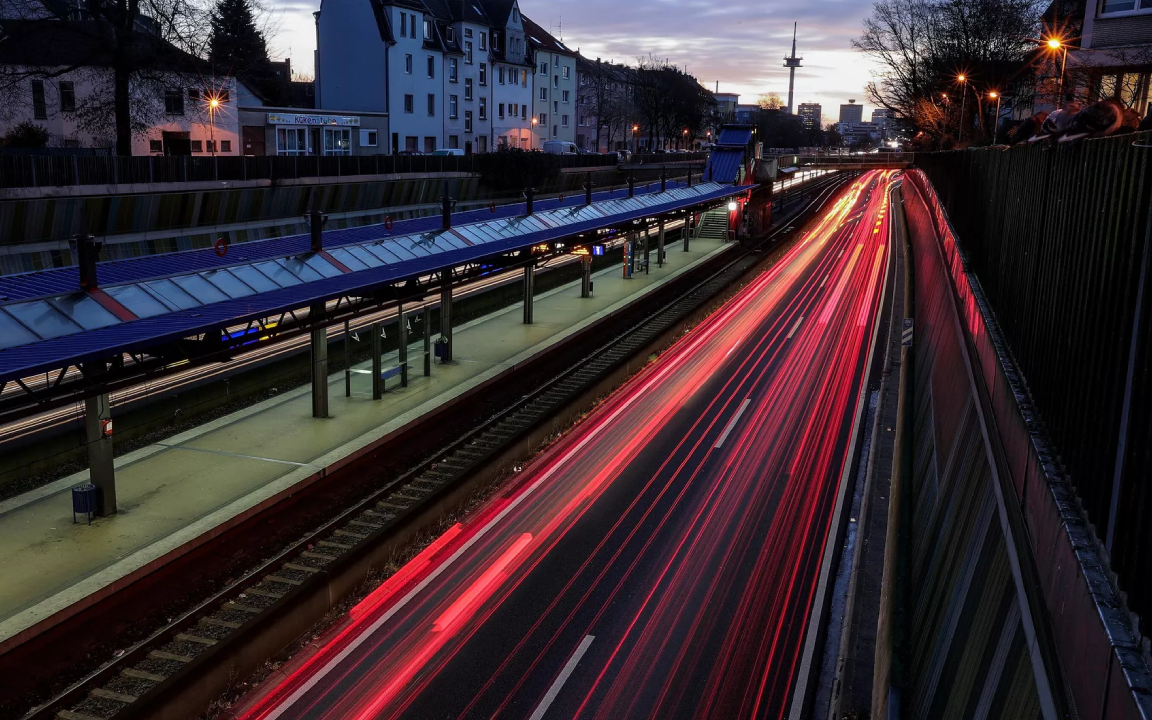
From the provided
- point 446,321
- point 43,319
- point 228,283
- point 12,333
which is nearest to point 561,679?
point 12,333

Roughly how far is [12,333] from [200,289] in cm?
394

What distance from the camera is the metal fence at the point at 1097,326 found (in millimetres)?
4090

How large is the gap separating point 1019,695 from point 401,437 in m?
15.2

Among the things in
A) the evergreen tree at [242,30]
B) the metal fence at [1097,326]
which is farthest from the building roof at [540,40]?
the metal fence at [1097,326]

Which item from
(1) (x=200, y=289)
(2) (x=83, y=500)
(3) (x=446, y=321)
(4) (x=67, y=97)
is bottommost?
(2) (x=83, y=500)

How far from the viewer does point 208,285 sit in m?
17.0

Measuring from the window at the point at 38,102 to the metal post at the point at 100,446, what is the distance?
35.1 meters

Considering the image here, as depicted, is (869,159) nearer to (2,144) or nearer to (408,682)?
(2,144)

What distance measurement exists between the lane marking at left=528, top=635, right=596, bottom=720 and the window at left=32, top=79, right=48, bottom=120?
4197 centimetres

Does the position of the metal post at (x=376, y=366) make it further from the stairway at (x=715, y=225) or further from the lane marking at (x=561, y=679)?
the stairway at (x=715, y=225)

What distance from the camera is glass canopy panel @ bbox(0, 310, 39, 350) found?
12849 millimetres

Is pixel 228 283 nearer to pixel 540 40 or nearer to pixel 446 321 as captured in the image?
pixel 446 321

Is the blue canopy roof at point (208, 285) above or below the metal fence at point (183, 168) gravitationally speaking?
below

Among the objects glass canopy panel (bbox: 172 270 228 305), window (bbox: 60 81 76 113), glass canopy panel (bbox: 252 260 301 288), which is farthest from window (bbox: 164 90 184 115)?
glass canopy panel (bbox: 172 270 228 305)
